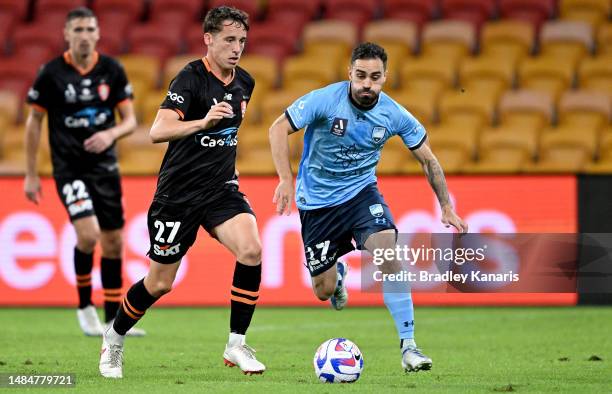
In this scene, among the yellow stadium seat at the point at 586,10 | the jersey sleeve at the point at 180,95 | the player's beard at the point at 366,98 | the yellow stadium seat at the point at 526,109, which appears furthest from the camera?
the yellow stadium seat at the point at 586,10

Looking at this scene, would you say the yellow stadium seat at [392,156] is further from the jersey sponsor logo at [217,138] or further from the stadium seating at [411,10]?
the jersey sponsor logo at [217,138]

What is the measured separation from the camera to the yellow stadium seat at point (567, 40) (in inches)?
621

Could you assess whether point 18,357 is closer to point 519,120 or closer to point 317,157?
point 317,157

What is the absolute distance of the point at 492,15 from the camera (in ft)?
56.6

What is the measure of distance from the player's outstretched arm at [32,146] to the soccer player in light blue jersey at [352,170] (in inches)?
106

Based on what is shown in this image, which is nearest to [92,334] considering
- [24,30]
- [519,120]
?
[519,120]

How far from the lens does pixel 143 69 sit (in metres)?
16.2

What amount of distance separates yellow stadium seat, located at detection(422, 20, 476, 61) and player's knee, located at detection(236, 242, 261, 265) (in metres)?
9.41

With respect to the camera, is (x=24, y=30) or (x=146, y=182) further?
(x=24, y=30)

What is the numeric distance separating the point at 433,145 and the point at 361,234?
22.5 ft

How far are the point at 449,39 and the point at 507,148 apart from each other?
8.50 feet

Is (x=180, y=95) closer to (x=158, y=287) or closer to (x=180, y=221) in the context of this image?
(x=180, y=221)

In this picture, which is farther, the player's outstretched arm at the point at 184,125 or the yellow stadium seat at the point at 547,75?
the yellow stadium seat at the point at 547,75

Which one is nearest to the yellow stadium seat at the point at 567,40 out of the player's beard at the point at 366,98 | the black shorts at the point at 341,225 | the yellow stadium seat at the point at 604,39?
the yellow stadium seat at the point at 604,39
